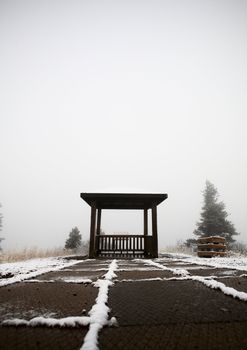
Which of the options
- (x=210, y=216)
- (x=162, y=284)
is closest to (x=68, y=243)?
(x=210, y=216)

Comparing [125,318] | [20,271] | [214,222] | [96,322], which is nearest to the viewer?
[96,322]

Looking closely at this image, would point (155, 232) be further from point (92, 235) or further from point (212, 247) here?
point (212, 247)

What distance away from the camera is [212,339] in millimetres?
1129

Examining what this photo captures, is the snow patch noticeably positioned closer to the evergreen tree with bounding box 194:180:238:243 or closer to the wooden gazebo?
the wooden gazebo

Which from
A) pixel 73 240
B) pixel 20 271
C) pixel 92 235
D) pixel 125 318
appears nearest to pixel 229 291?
pixel 125 318

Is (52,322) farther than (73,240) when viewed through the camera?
No

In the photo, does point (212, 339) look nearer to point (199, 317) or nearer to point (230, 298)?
point (199, 317)

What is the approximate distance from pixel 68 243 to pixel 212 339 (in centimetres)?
2252

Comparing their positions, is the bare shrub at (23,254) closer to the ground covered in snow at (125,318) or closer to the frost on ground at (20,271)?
the frost on ground at (20,271)

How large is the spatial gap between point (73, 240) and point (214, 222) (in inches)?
553

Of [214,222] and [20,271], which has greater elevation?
Answer: [214,222]

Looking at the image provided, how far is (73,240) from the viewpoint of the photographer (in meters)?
22.3

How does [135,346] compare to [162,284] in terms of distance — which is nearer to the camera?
[135,346]

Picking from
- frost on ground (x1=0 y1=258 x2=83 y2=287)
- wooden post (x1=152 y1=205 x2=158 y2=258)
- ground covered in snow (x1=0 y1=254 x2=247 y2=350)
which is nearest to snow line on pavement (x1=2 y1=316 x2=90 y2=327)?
ground covered in snow (x1=0 y1=254 x2=247 y2=350)
